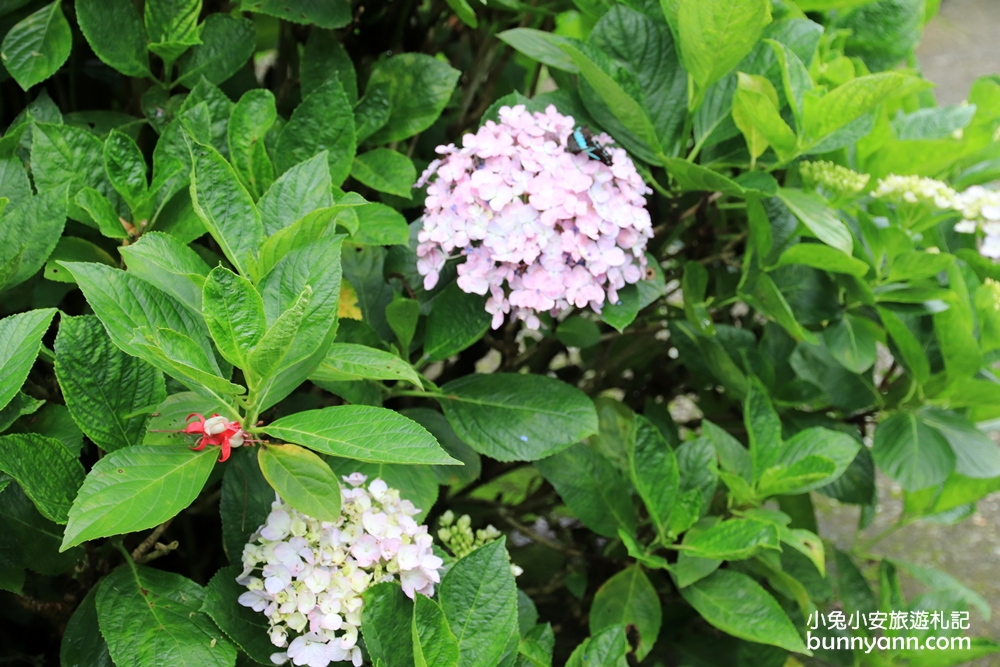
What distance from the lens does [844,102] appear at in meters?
1.00

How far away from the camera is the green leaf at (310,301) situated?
683mm

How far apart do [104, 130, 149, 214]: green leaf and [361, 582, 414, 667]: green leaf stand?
0.47 m

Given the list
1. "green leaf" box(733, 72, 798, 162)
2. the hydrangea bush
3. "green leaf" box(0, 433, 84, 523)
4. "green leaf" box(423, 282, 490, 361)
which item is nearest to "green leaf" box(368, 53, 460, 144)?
the hydrangea bush

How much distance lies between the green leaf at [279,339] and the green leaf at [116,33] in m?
0.51

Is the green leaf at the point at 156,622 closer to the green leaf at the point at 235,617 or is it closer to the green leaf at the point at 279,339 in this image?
the green leaf at the point at 235,617

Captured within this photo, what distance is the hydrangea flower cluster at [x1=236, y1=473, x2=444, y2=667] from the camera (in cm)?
77

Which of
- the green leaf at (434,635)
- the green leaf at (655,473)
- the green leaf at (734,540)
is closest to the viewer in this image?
the green leaf at (434,635)

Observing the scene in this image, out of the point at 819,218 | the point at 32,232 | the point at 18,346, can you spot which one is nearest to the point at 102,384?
the point at 18,346

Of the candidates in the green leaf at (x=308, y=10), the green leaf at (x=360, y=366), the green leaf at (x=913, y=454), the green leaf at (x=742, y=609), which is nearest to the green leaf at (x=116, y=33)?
the green leaf at (x=308, y=10)

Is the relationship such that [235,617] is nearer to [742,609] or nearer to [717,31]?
[742,609]

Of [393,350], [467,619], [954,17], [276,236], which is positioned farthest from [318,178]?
[954,17]

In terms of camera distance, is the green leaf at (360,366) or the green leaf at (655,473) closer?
the green leaf at (360,366)

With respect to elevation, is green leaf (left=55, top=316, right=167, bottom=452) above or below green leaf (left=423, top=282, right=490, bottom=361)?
above

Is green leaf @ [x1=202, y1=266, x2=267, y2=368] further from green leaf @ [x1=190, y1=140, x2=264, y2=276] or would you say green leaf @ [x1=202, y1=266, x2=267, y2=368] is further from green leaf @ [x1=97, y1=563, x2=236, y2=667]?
green leaf @ [x1=97, y1=563, x2=236, y2=667]
